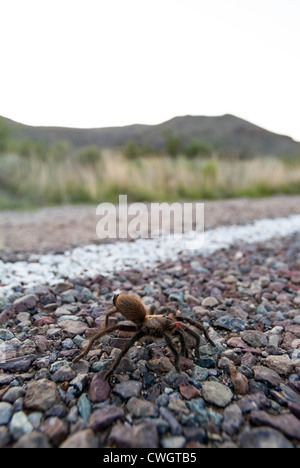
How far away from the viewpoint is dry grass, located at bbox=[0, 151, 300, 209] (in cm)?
894

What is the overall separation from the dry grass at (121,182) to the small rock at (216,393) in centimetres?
752

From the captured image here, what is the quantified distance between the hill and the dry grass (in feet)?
147

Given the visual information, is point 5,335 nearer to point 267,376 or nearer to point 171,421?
point 171,421

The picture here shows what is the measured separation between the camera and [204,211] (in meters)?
6.87

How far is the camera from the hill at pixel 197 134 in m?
57.3

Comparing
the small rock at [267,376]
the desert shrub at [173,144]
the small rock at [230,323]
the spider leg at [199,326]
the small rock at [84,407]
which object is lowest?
the small rock at [84,407]

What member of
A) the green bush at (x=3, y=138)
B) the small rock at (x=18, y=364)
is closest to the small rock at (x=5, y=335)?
the small rock at (x=18, y=364)

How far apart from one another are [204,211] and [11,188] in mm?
5896

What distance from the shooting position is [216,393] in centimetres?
133

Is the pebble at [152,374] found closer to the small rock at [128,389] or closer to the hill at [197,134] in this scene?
the small rock at [128,389]

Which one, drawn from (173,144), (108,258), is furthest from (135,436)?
(173,144)

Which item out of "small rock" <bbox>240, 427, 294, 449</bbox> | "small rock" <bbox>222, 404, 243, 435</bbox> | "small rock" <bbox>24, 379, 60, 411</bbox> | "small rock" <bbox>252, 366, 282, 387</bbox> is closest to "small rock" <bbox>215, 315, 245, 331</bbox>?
"small rock" <bbox>252, 366, 282, 387</bbox>

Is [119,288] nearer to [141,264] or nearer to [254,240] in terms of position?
[141,264]
